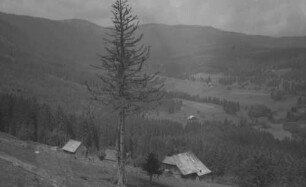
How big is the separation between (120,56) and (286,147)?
173703 mm

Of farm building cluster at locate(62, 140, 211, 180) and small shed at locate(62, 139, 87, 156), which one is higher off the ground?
small shed at locate(62, 139, 87, 156)

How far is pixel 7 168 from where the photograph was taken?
81.4 feet

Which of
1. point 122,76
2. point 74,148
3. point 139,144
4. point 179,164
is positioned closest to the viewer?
point 122,76

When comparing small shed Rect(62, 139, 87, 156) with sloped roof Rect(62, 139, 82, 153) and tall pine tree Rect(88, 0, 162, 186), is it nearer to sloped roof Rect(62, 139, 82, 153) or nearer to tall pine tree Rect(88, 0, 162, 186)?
sloped roof Rect(62, 139, 82, 153)

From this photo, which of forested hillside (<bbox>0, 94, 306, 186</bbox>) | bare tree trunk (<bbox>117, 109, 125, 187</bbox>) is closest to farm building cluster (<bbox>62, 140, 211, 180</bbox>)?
forested hillside (<bbox>0, 94, 306, 186</bbox>)

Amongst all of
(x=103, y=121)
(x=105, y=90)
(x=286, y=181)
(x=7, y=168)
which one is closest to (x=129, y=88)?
(x=105, y=90)

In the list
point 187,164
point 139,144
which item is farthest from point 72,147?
point 139,144

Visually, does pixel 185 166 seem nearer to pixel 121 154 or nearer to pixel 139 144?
pixel 139 144

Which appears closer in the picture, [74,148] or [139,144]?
[74,148]

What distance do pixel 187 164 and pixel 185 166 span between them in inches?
43.7

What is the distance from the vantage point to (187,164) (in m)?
98.9

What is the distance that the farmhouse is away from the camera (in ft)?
319

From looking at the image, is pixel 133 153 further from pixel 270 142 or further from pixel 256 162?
pixel 270 142

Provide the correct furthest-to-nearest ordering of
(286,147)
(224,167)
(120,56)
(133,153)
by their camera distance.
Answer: (286,147) → (133,153) → (224,167) → (120,56)
